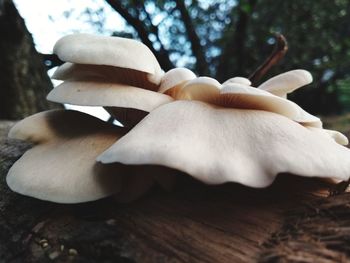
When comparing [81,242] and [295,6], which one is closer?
[81,242]

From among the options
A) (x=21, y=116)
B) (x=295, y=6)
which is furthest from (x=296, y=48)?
(x=21, y=116)

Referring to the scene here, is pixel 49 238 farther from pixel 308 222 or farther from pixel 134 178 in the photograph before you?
pixel 308 222

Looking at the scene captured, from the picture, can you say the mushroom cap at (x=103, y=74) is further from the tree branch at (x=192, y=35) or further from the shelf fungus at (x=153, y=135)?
the tree branch at (x=192, y=35)

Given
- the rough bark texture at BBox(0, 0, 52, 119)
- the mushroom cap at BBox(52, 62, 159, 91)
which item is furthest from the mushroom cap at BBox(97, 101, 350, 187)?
the rough bark texture at BBox(0, 0, 52, 119)

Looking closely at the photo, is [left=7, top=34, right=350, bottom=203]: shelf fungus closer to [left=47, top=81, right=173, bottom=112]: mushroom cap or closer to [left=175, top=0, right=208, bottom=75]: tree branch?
[left=47, top=81, right=173, bottom=112]: mushroom cap

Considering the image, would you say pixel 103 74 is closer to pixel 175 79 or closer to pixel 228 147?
pixel 175 79
